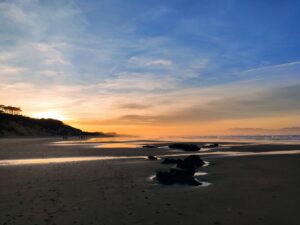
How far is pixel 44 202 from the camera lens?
489 inches

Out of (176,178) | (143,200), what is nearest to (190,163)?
(176,178)

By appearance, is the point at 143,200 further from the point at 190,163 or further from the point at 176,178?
the point at 190,163

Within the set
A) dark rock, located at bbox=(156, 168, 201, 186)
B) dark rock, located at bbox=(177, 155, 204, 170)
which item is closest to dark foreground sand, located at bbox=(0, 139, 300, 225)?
dark rock, located at bbox=(156, 168, 201, 186)

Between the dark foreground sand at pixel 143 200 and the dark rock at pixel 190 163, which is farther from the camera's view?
the dark rock at pixel 190 163

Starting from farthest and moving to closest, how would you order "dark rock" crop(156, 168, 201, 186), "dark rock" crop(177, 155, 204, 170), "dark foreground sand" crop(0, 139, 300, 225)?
1. "dark rock" crop(177, 155, 204, 170)
2. "dark rock" crop(156, 168, 201, 186)
3. "dark foreground sand" crop(0, 139, 300, 225)

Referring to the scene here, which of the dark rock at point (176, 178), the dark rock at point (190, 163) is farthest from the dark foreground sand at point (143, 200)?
the dark rock at point (190, 163)

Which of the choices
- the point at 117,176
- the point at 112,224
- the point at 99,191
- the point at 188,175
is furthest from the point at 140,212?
the point at 117,176

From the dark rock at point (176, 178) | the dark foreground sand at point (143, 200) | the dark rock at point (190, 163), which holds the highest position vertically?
the dark rock at point (190, 163)

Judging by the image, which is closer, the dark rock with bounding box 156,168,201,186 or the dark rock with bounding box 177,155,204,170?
the dark rock with bounding box 156,168,201,186

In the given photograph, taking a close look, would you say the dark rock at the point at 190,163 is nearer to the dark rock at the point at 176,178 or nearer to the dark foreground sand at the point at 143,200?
the dark foreground sand at the point at 143,200

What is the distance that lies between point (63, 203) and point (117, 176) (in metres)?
7.33

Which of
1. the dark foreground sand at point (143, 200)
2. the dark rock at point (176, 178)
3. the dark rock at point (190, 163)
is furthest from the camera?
the dark rock at point (190, 163)

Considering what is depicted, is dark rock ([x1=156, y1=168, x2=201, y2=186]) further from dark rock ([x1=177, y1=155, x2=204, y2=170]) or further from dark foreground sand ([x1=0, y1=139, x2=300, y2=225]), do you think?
dark rock ([x1=177, y1=155, x2=204, y2=170])

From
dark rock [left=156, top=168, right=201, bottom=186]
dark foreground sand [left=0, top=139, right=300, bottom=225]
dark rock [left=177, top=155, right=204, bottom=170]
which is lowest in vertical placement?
dark foreground sand [left=0, top=139, right=300, bottom=225]
